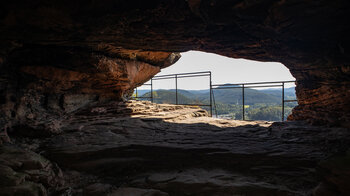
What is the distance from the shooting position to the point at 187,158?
4.04 m

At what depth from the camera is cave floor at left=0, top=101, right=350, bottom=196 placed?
316 centimetres

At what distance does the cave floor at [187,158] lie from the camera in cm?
316

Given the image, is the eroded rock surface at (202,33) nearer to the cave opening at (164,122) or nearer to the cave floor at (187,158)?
the cave opening at (164,122)

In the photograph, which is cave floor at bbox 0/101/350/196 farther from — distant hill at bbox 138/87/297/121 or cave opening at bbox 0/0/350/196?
distant hill at bbox 138/87/297/121

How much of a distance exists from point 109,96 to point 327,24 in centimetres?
763

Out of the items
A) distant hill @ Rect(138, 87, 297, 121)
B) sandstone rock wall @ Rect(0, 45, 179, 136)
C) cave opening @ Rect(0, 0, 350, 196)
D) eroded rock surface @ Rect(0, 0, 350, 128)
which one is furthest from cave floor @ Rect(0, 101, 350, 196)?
distant hill @ Rect(138, 87, 297, 121)

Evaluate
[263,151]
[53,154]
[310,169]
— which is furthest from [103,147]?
[310,169]

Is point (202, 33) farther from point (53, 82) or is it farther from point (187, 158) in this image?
point (53, 82)

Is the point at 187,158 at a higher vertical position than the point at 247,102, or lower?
higher

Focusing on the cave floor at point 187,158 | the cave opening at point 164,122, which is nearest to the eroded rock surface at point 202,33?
the cave opening at point 164,122

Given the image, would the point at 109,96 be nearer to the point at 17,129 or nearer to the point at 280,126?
the point at 17,129

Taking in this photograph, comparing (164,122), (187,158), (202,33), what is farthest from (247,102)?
(187,158)

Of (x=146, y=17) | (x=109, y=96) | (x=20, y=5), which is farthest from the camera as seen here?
(x=109, y=96)

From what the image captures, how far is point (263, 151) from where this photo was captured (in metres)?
3.90
